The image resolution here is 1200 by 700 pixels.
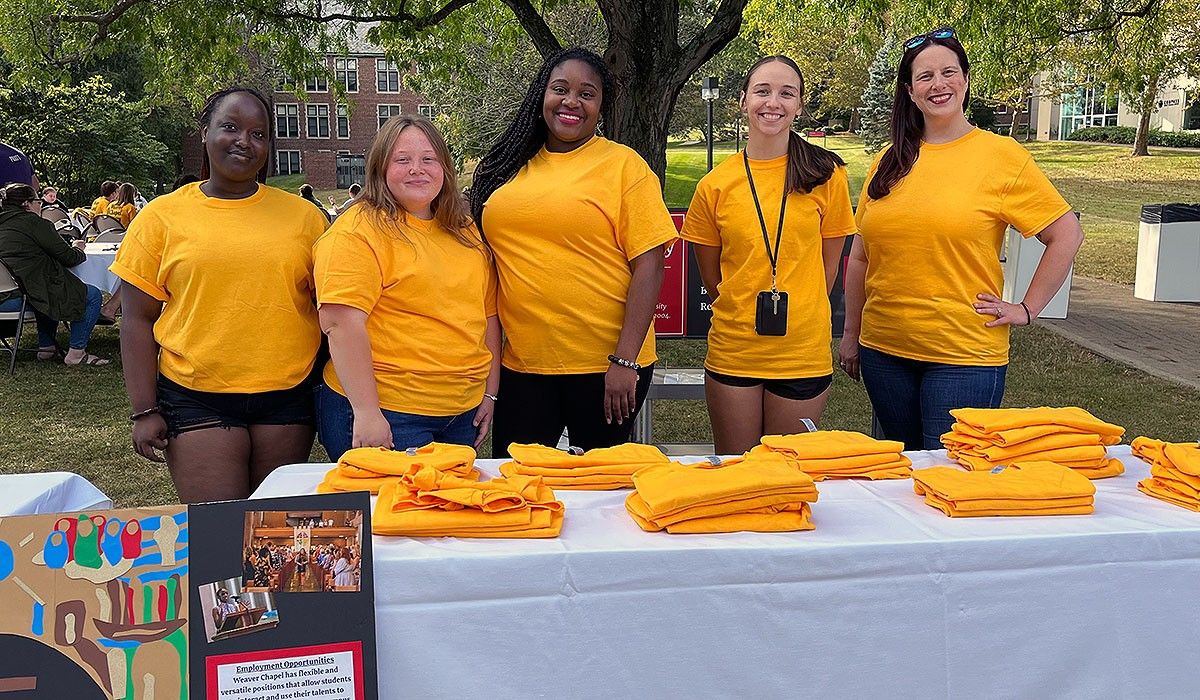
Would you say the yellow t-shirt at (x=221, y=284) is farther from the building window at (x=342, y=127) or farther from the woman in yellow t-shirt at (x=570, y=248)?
the building window at (x=342, y=127)

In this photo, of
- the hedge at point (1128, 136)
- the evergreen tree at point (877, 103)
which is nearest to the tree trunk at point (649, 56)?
the evergreen tree at point (877, 103)

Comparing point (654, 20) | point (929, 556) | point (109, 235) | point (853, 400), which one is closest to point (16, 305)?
point (109, 235)

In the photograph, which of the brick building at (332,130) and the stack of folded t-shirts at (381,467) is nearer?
the stack of folded t-shirts at (381,467)

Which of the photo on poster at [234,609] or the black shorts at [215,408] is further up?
the black shorts at [215,408]

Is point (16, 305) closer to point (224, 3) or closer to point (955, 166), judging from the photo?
point (224, 3)

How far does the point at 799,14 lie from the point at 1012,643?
9.00 metres

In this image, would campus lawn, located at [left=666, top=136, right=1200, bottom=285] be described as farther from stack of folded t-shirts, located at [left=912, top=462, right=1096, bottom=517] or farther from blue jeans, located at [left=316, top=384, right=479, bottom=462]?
stack of folded t-shirts, located at [left=912, top=462, right=1096, bottom=517]

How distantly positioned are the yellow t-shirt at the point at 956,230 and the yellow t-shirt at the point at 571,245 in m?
0.72

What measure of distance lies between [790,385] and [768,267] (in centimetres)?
38

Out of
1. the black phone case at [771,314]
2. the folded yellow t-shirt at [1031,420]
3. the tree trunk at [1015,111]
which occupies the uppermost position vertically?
the tree trunk at [1015,111]

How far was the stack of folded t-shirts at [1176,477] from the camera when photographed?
7.36 ft

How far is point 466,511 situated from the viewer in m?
2.05

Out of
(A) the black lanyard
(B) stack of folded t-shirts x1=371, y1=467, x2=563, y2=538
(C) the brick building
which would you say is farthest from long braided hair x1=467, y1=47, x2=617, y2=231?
(C) the brick building

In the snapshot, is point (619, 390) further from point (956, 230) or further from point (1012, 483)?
point (1012, 483)
